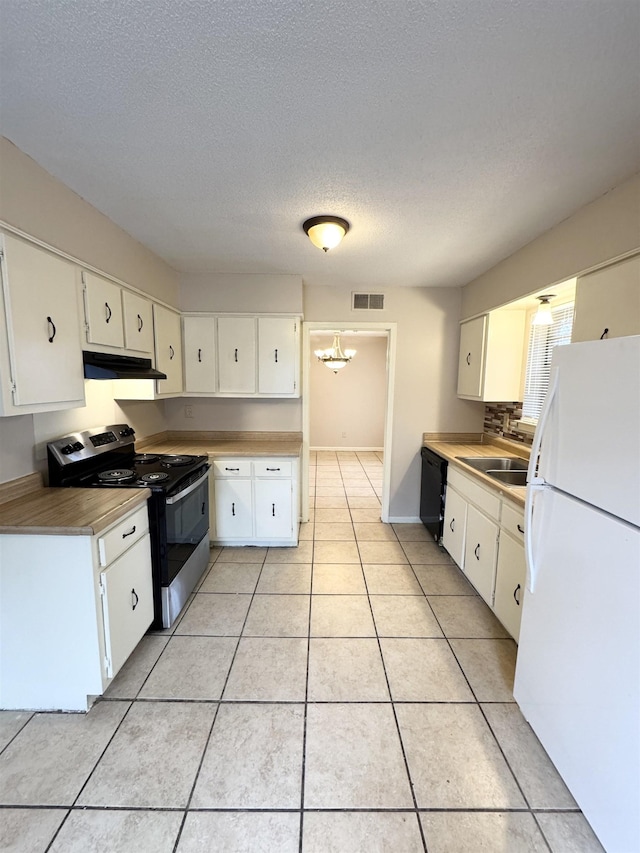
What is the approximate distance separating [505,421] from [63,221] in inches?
138

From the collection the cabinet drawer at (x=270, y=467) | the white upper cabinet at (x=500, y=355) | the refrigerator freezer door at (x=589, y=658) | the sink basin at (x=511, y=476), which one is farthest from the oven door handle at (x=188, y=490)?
the white upper cabinet at (x=500, y=355)

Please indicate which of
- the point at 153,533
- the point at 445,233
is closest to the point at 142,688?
the point at 153,533

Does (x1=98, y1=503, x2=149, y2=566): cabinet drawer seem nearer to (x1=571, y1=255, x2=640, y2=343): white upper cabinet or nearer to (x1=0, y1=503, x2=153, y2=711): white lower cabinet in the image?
(x1=0, y1=503, x2=153, y2=711): white lower cabinet

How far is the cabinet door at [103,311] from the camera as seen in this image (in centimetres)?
198

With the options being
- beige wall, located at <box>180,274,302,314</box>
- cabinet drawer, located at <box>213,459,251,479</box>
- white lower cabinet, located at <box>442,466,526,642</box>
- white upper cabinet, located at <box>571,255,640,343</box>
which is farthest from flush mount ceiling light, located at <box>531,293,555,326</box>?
cabinet drawer, located at <box>213,459,251,479</box>

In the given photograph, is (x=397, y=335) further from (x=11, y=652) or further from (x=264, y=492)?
(x=11, y=652)

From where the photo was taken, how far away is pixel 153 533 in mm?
2074

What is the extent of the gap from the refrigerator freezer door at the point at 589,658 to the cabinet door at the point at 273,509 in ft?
6.57

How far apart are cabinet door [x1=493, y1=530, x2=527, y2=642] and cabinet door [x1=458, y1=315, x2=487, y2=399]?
141 centimetres

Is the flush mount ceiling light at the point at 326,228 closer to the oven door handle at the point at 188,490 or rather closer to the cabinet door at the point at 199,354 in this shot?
the cabinet door at the point at 199,354

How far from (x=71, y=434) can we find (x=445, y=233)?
106 inches

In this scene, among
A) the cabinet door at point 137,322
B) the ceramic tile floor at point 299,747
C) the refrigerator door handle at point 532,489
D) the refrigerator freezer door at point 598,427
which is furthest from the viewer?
the cabinet door at point 137,322

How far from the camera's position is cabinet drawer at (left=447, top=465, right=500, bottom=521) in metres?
2.22

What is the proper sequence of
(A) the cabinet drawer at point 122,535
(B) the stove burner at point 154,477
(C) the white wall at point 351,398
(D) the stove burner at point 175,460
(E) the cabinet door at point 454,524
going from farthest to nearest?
(C) the white wall at point 351,398, (E) the cabinet door at point 454,524, (D) the stove burner at point 175,460, (B) the stove burner at point 154,477, (A) the cabinet drawer at point 122,535
